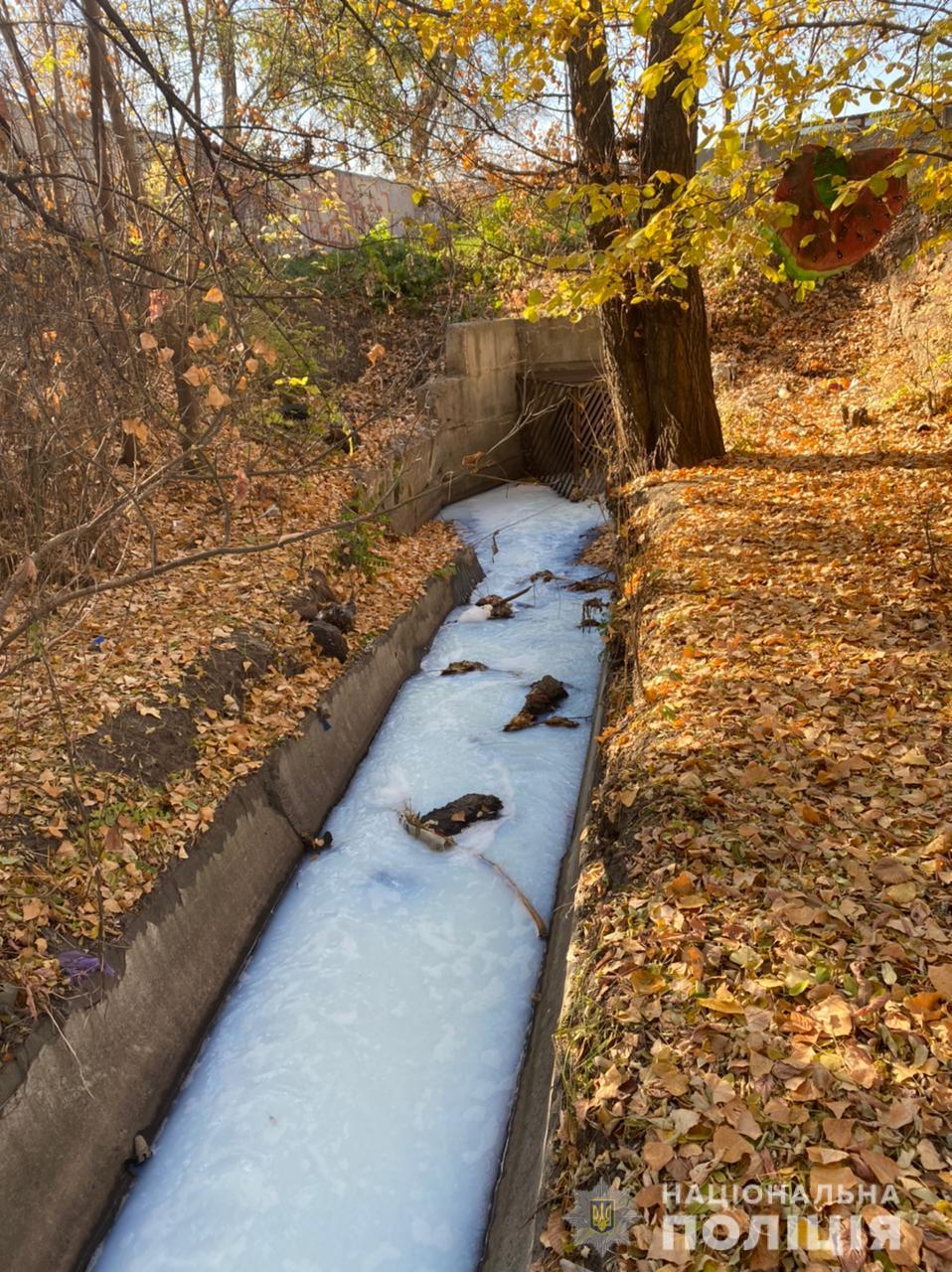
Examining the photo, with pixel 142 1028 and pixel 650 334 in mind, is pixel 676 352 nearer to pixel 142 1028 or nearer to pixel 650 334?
pixel 650 334

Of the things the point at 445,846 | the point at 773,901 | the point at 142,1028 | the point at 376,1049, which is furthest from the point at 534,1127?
the point at 445,846

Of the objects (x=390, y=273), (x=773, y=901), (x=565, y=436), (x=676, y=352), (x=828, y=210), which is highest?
(x=390, y=273)

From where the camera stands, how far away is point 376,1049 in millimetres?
4789

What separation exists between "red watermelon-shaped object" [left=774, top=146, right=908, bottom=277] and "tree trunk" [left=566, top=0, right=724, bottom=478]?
1244mm

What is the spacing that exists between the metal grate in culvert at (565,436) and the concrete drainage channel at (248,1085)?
33.4 feet

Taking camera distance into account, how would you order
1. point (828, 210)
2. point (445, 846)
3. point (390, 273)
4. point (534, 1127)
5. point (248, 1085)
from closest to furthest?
1. point (534, 1127)
2. point (248, 1085)
3. point (445, 846)
4. point (828, 210)
5. point (390, 273)

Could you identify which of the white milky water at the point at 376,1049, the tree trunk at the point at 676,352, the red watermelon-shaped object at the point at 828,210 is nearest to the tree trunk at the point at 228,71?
the tree trunk at the point at 676,352

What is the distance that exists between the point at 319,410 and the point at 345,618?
4.48 meters

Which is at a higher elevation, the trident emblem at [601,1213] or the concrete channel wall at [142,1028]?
the trident emblem at [601,1213]

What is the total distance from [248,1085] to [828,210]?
806cm

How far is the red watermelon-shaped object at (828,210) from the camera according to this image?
7043 mm

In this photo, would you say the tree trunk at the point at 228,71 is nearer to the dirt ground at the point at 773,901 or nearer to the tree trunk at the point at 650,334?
the tree trunk at the point at 650,334

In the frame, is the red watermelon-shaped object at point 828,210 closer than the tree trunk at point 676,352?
Yes

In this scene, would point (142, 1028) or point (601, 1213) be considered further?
point (142, 1028)
